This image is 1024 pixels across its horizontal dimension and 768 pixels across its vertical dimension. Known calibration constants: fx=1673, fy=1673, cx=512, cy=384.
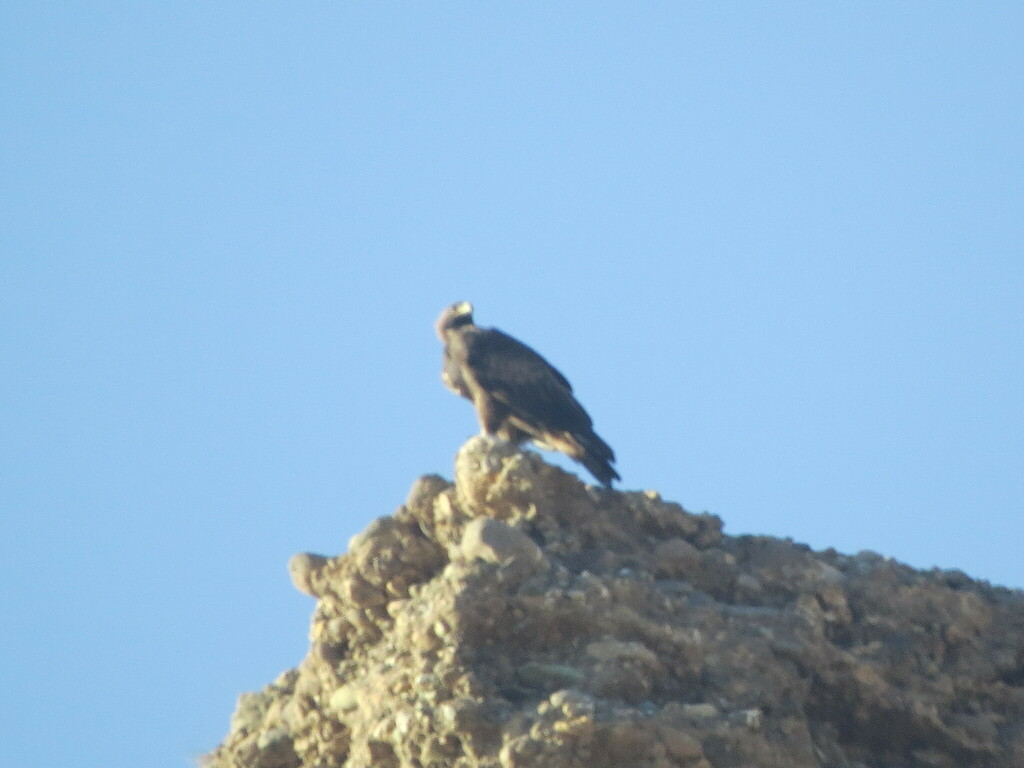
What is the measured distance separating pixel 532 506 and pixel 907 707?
255 cm

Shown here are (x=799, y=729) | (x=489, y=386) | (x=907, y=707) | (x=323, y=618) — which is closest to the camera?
(x=799, y=729)

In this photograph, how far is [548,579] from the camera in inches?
366

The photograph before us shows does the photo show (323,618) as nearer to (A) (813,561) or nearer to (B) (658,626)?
(B) (658,626)

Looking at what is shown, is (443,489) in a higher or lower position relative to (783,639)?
higher

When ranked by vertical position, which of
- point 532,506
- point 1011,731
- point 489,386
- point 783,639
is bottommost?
point 1011,731

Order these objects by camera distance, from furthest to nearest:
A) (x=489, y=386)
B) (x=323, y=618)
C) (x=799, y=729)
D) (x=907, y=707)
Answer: (x=489, y=386)
(x=323, y=618)
(x=907, y=707)
(x=799, y=729)

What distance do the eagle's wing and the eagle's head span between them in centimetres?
114

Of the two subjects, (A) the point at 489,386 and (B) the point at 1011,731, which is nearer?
(B) the point at 1011,731

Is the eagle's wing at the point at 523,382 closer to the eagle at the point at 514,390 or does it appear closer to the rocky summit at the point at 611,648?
the eagle at the point at 514,390

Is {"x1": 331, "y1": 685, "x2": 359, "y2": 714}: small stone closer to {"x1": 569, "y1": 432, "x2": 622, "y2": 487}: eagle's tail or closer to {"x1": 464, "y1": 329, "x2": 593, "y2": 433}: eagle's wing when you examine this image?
{"x1": 569, "y1": 432, "x2": 622, "y2": 487}: eagle's tail

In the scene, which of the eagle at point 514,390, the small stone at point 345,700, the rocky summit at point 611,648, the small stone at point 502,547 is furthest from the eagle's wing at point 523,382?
the small stone at point 345,700

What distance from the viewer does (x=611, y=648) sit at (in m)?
8.84

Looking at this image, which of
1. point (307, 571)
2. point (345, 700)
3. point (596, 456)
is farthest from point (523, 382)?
point (345, 700)

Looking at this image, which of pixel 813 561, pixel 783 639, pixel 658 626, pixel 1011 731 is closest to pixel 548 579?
pixel 658 626
